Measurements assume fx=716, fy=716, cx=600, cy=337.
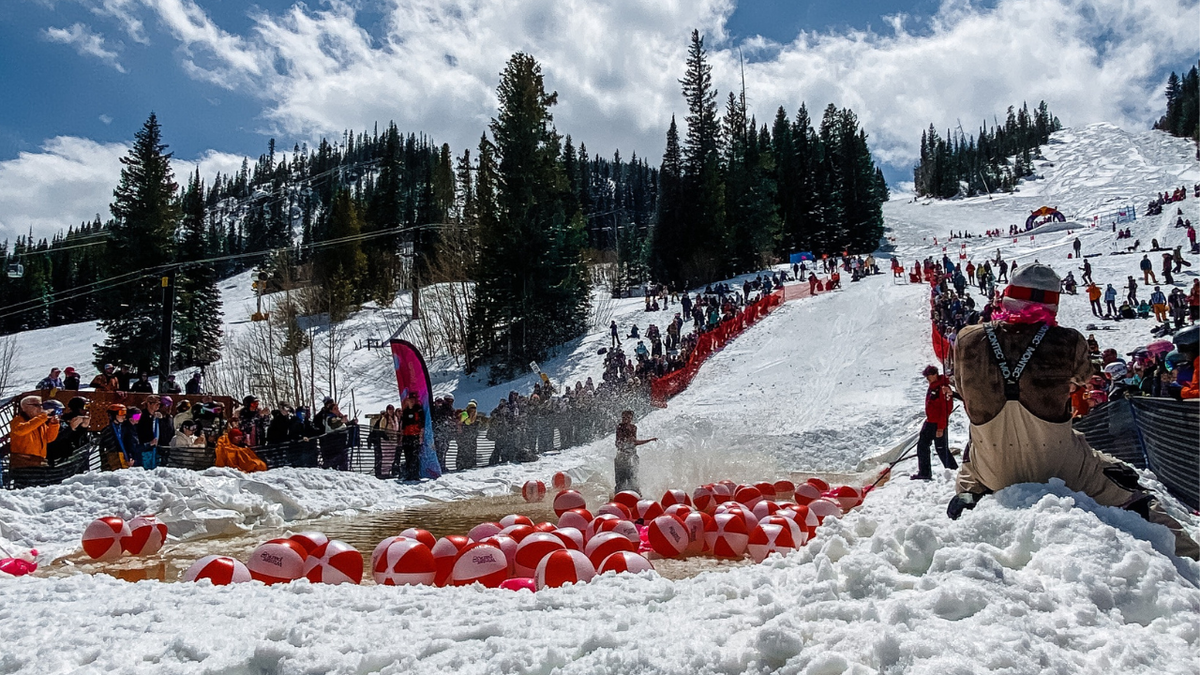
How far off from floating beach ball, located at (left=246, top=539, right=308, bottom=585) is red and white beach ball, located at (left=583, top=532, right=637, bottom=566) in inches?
107

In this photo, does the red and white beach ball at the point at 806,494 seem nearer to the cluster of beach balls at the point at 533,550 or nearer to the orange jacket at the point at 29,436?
the cluster of beach balls at the point at 533,550

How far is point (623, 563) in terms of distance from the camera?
6.16 metres

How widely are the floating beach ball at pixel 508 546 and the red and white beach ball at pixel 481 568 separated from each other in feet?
0.40

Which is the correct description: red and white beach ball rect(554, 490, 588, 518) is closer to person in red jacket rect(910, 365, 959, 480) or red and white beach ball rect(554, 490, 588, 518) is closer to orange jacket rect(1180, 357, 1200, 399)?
person in red jacket rect(910, 365, 959, 480)

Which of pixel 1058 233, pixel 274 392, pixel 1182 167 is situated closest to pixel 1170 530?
pixel 274 392

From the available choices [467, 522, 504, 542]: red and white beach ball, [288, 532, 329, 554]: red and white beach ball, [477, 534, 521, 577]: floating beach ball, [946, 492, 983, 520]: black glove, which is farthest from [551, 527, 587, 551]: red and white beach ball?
[946, 492, 983, 520]: black glove

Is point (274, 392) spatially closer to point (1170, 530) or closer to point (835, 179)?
point (1170, 530)

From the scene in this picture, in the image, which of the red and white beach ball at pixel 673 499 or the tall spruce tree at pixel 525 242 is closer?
the red and white beach ball at pixel 673 499

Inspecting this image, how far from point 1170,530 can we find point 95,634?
18.0ft

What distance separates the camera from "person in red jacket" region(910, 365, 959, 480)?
33.9 ft

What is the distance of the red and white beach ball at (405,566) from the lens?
6.70 metres

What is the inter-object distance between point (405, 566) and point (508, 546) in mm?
975

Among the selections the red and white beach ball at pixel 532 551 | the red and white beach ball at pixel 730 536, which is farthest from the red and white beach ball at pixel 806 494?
the red and white beach ball at pixel 532 551

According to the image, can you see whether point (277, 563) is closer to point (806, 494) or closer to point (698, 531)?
point (698, 531)
